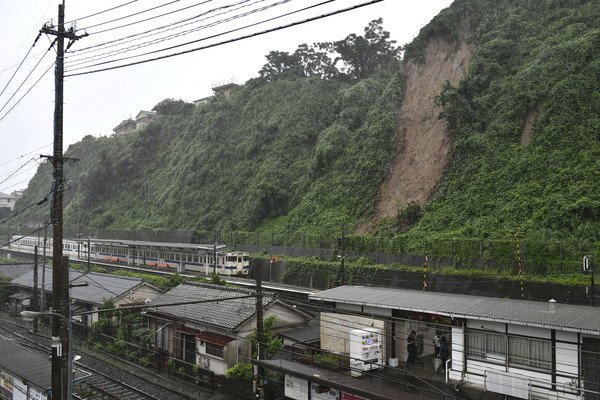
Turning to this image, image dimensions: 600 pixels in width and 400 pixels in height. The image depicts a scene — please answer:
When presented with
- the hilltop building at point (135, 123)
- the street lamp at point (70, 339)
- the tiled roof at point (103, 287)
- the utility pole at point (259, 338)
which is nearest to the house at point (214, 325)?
the utility pole at point (259, 338)

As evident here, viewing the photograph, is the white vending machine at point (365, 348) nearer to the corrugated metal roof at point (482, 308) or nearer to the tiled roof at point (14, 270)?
the corrugated metal roof at point (482, 308)

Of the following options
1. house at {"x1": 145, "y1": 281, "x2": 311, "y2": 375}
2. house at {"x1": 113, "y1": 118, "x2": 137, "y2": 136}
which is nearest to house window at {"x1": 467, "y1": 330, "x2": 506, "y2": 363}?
house at {"x1": 145, "y1": 281, "x2": 311, "y2": 375}

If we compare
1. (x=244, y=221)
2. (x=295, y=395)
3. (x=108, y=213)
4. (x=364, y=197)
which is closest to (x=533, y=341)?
(x=295, y=395)

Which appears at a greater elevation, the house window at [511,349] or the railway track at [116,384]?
the house window at [511,349]

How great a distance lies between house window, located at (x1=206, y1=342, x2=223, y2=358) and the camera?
667 inches

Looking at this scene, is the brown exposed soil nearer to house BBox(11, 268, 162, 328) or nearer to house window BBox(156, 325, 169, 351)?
house BBox(11, 268, 162, 328)

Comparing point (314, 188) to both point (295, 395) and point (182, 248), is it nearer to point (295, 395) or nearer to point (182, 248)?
point (182, 248)

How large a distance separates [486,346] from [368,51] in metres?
→ 50.7

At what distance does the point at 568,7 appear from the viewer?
109 ft

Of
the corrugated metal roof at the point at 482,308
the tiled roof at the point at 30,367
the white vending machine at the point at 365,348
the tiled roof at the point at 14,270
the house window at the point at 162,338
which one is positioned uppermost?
the corrugated metal roof at the point at 482,308

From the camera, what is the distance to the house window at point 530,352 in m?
10.7

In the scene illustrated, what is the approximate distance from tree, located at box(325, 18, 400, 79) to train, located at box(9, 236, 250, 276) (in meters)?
32.5

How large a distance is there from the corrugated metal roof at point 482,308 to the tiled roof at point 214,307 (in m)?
3.24

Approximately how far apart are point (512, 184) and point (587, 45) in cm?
1009
